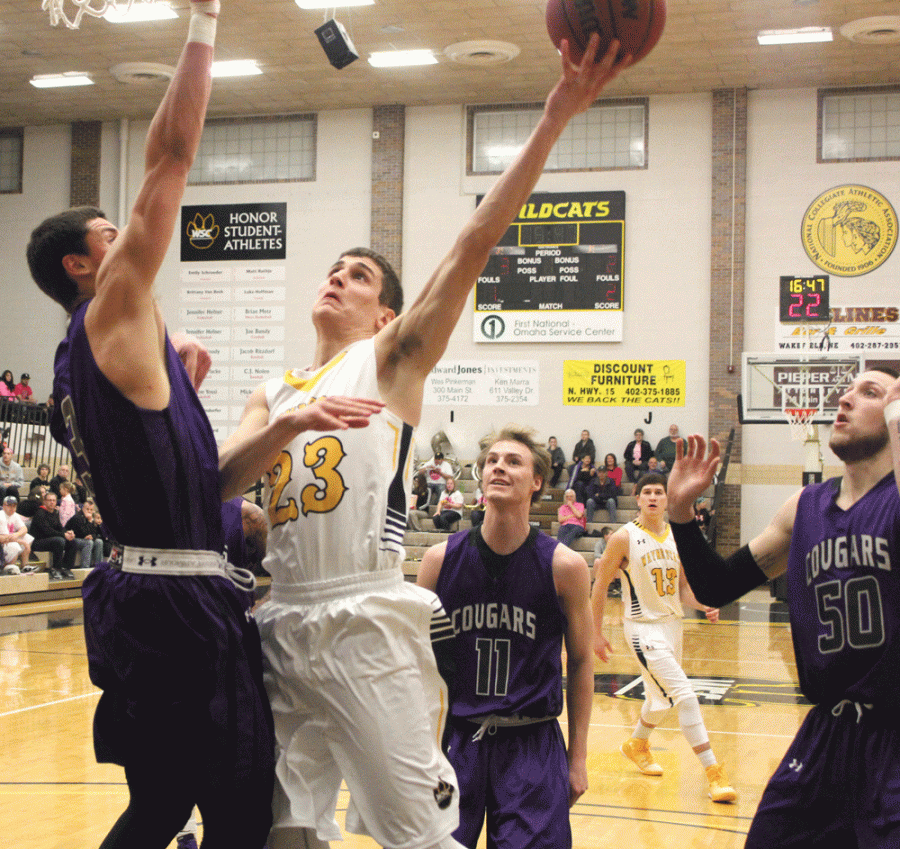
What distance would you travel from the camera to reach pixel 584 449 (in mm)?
18984

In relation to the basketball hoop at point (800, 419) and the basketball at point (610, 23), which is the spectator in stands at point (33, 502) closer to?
the basketball hoop at point (800, 419)

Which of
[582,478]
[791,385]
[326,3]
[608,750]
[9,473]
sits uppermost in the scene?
[326,3]

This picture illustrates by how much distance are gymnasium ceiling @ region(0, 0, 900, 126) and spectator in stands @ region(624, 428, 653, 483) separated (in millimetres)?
6235

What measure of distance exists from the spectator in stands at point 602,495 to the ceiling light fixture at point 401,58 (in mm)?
7666

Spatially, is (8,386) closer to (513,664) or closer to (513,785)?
(513,664)

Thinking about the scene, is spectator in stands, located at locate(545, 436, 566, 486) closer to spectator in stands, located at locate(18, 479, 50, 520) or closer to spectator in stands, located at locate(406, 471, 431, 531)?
spectator in stands, located at locate(406, 471, 431, 531)

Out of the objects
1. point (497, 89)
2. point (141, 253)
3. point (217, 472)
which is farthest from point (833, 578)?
point (497, 89)

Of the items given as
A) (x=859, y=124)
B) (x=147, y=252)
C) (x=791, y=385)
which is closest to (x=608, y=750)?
(x=147, y=252)

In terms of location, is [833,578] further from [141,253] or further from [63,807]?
[63,807]

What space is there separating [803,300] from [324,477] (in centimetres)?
1740

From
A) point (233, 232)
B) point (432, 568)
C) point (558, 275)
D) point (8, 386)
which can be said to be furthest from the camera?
point (233, 232)

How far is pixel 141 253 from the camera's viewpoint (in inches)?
88.1

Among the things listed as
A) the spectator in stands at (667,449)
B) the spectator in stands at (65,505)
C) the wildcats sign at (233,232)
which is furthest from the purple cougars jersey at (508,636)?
the wildcats sign at (233,232)

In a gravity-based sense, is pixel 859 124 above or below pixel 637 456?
above
